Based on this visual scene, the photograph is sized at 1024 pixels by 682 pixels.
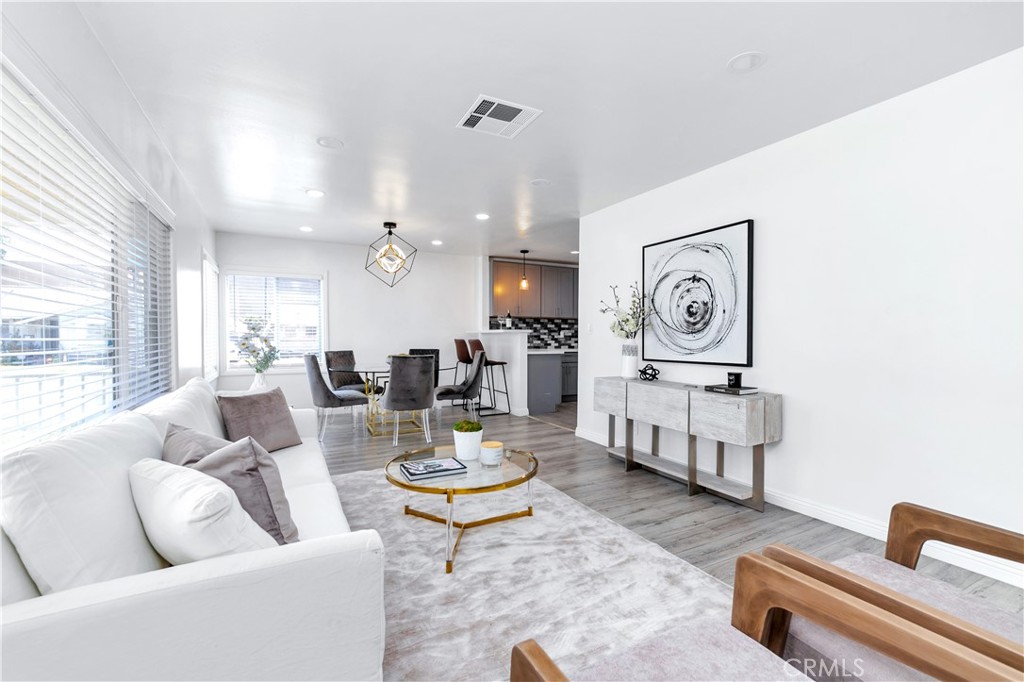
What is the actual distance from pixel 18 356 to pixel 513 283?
6733mm

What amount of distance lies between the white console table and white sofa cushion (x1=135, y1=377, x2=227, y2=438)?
2973 millimetres

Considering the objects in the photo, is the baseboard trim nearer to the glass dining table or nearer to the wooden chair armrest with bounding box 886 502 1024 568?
the wooden chair armrest with bounding box 886 502 1024 568

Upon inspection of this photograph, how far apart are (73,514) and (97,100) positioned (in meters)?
1.92

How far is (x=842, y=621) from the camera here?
103cm

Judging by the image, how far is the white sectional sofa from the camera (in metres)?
1.01

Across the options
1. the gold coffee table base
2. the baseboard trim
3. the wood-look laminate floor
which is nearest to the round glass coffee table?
the gold coffee table base

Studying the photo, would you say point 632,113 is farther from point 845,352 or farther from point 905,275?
point 845,352

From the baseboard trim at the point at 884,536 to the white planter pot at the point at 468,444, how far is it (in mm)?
2068

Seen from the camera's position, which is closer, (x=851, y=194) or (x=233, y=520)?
(x=233, y=520)

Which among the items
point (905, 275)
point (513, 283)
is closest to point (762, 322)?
point (905, 275)

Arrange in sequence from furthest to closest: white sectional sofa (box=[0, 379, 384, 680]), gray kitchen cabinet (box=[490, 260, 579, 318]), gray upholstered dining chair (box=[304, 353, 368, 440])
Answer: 1. gray kitchen cabinet (box=[490, 260, 579, 318])
2. gray upholstered dining chair (box=[304, 353, 368, 440])
3. white sectional sofa (box=[0, 379, 384, 680])

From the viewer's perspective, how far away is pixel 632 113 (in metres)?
2.79

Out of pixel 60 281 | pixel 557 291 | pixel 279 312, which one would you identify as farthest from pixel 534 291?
pixel 60 281

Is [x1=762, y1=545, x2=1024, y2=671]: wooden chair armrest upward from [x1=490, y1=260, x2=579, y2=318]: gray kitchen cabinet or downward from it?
downward
